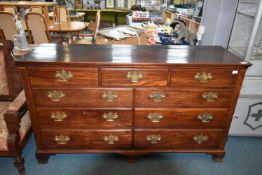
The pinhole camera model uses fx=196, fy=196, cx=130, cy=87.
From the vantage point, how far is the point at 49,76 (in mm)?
1406

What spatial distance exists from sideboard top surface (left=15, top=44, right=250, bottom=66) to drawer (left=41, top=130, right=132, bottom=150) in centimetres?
64

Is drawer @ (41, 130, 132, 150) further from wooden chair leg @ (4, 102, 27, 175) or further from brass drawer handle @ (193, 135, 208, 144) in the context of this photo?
brass drawer handle @ (193, 135, 208, 144)

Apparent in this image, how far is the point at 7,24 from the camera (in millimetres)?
3947

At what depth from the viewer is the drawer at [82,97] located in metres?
1.47

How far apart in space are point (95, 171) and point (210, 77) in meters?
1.26

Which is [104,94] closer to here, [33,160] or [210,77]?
[210,77]

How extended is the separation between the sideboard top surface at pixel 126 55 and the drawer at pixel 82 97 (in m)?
0.22

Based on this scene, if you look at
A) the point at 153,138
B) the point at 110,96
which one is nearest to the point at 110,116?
the point at 110,96

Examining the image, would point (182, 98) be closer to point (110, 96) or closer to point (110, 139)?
point (110, 96)

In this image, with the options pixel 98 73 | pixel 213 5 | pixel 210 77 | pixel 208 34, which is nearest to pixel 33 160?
pixel 98 73

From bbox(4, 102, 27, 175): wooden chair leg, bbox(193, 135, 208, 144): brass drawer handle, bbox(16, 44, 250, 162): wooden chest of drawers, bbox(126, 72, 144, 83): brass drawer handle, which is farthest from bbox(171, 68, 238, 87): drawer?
bbox(4, 102, 27, 175): wooden chair leg

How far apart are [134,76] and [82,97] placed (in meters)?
0.43

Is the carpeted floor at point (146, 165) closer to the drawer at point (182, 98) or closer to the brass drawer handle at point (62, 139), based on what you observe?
the brass drawer handle at point (62, 139)

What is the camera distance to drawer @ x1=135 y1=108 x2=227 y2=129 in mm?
1593
